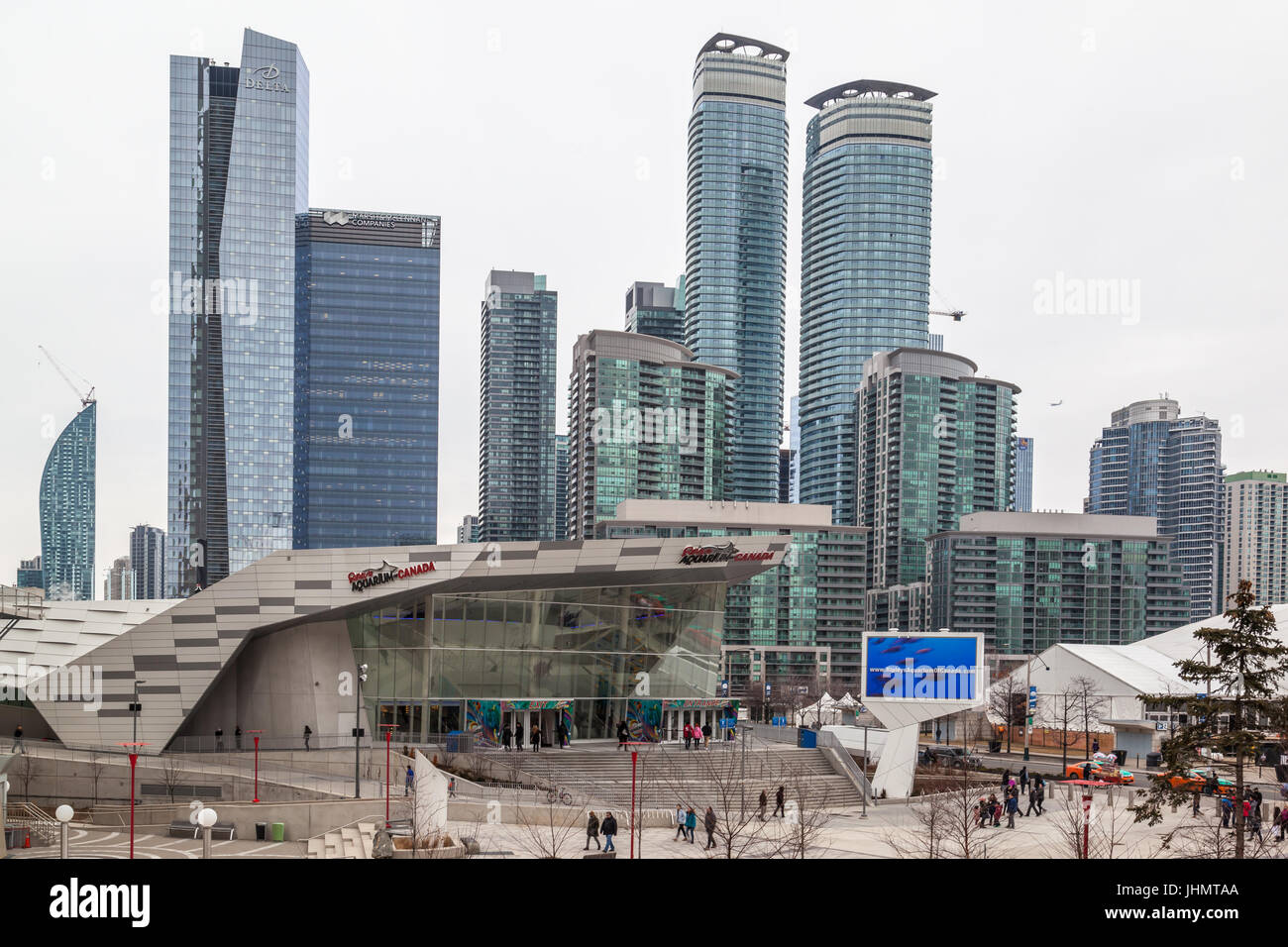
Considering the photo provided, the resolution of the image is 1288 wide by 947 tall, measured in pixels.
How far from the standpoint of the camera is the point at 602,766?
48156 mm

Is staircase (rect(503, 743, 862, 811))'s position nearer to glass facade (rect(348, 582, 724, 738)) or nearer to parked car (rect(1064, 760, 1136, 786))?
glass facade (rect(348, 582, 724, 738))

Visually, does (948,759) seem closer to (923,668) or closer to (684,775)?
(923,668)

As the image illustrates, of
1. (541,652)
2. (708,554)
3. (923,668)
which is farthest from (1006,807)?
(541,652)

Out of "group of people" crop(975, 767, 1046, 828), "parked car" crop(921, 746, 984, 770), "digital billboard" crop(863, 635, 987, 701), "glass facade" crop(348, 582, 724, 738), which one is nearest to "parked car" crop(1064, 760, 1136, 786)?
"parked car" crop(921, 746, 984, 770)

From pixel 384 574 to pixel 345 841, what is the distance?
16.3 meters

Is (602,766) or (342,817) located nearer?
(342,817)

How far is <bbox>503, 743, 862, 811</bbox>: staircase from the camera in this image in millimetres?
43375

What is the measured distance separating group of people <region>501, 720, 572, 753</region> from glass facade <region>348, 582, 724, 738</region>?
3.42 ft

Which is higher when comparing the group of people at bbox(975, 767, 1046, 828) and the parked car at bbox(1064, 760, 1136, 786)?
the group of people at bbox(975, 767, 1046, 828)

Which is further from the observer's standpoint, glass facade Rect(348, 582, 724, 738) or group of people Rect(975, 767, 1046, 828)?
glass facade Rect(348, 582, 724, 738)

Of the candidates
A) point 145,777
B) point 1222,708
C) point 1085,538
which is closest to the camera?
point 1222,708
